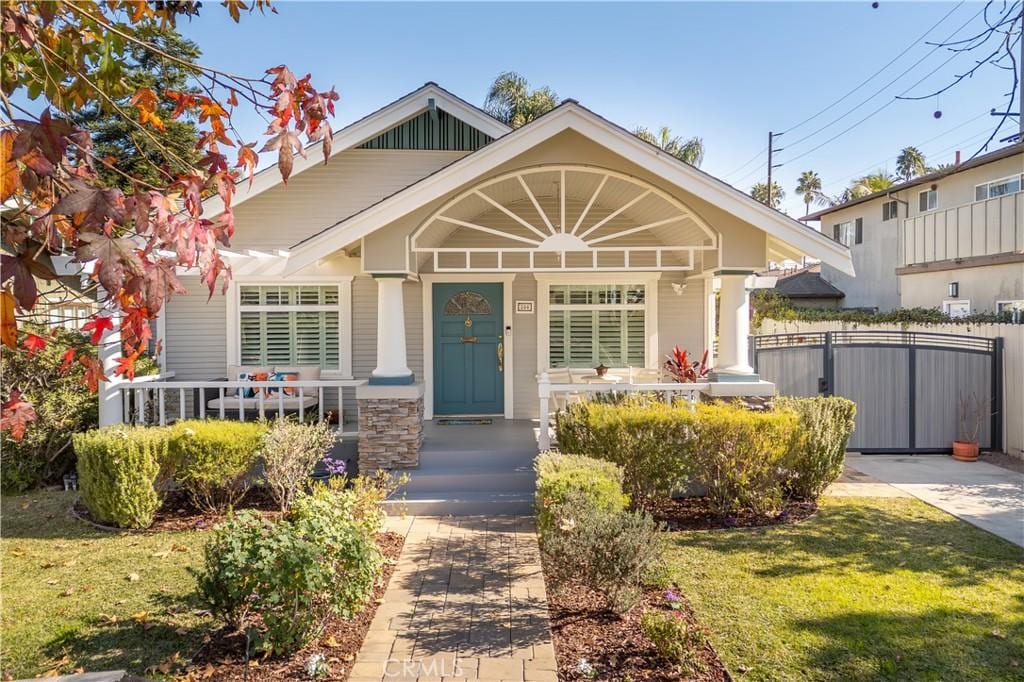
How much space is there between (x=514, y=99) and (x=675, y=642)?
2389cm

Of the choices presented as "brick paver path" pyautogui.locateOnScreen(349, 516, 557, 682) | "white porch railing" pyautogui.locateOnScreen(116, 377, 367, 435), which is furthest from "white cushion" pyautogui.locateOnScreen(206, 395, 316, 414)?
"brick paver path" pyautogui.locateOnScreen(349, 516, 557, 682)

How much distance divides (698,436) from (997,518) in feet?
11.2

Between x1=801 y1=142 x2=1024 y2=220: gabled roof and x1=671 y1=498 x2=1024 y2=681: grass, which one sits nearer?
x1=671 y1=498 x2=1024 y2=681: grass

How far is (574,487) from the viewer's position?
203 inches

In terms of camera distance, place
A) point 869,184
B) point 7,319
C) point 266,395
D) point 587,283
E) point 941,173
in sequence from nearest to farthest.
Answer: point 7,319, point 266,395, point 587,283, point 941,173, point 869,184

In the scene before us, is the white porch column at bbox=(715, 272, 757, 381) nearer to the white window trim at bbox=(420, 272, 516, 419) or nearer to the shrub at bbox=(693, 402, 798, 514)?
the shrub at bbox=(693, 402, 798, 514)

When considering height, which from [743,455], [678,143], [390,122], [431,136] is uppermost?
[678,143]

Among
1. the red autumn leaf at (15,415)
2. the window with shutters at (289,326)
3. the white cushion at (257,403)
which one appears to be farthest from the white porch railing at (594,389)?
the red autumn leaf at (15,415)

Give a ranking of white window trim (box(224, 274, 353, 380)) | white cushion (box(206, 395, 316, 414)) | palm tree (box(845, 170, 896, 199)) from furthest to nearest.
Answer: palm tree (box(845, 170, 896, 199)) < white window trim (box(224, 274, 353, 380)) < white cushion (box(206, 395, 316, 414))

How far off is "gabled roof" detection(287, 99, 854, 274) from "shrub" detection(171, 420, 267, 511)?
209 centimetres

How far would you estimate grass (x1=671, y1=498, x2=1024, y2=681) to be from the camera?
4.00 m

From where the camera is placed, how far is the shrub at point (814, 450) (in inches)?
279

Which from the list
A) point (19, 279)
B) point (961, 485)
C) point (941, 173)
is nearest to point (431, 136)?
point (961, 485)

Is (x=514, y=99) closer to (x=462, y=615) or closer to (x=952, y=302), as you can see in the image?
(x=952, y=302)
